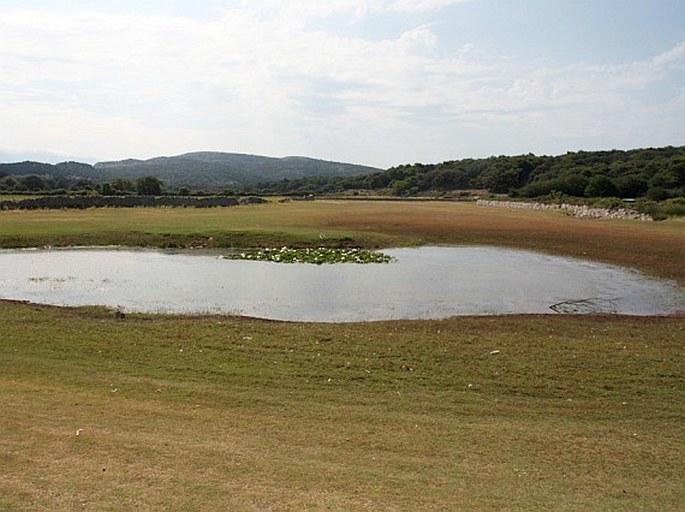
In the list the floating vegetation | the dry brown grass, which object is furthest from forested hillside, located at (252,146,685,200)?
the floating vegetation

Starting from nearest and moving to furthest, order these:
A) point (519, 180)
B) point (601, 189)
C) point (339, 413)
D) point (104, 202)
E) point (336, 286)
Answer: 1. point (339, 413)
2. point (336, 286)
3. point (104, 202)
4. point (601, 189)
5. point (519, 180)

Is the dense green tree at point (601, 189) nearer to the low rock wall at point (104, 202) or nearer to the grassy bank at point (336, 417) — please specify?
the low rock wall at point (104, 202)

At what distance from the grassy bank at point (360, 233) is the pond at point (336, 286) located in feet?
15.9

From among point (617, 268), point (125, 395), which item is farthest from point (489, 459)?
point (617, 268)

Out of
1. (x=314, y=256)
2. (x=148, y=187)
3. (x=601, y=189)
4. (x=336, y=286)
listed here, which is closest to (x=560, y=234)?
(x=314, y=256)

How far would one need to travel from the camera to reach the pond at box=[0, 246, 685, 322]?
21.9m

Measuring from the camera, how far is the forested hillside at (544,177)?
3821 inches

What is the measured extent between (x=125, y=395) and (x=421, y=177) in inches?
6192

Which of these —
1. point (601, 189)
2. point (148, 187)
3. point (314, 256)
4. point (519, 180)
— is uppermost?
point (519, 180)

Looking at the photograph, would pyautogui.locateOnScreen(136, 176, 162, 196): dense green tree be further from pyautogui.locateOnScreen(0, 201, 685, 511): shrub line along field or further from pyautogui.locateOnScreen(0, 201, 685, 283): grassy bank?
pyautogui.locateOnScreen(0, 201, 685, 511): shrub line along field

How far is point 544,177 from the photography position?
130 meters

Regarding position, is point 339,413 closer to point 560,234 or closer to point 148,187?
point 560,234

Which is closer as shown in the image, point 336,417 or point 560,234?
point 336,417

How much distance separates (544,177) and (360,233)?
93386mm
